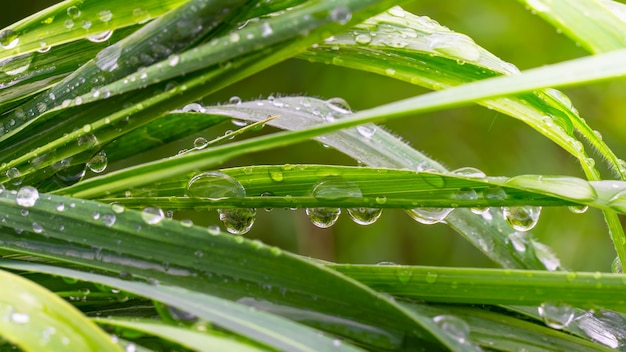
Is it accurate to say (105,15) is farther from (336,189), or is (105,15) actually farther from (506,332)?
(506,332)

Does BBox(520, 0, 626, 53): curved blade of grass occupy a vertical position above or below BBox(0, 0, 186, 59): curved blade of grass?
above

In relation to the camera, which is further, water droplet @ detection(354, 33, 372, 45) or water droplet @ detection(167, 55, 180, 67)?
water droplet @ detection(354, 33, 372, 45)

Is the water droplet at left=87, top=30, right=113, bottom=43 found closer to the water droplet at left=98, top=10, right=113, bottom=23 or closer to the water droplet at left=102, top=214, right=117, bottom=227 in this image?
the water droplet at left=98, top=10, right=113, bottom=23

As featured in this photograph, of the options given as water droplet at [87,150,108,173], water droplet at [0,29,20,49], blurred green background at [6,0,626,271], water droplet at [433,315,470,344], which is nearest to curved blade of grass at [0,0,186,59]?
water droplet at [0,29,20,49]

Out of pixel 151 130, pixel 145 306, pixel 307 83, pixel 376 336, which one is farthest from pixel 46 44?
pixel 307 83

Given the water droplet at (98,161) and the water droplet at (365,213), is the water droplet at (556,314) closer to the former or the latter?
the water droplet at (365,213)

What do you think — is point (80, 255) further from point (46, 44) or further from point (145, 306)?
point (46, 44)
